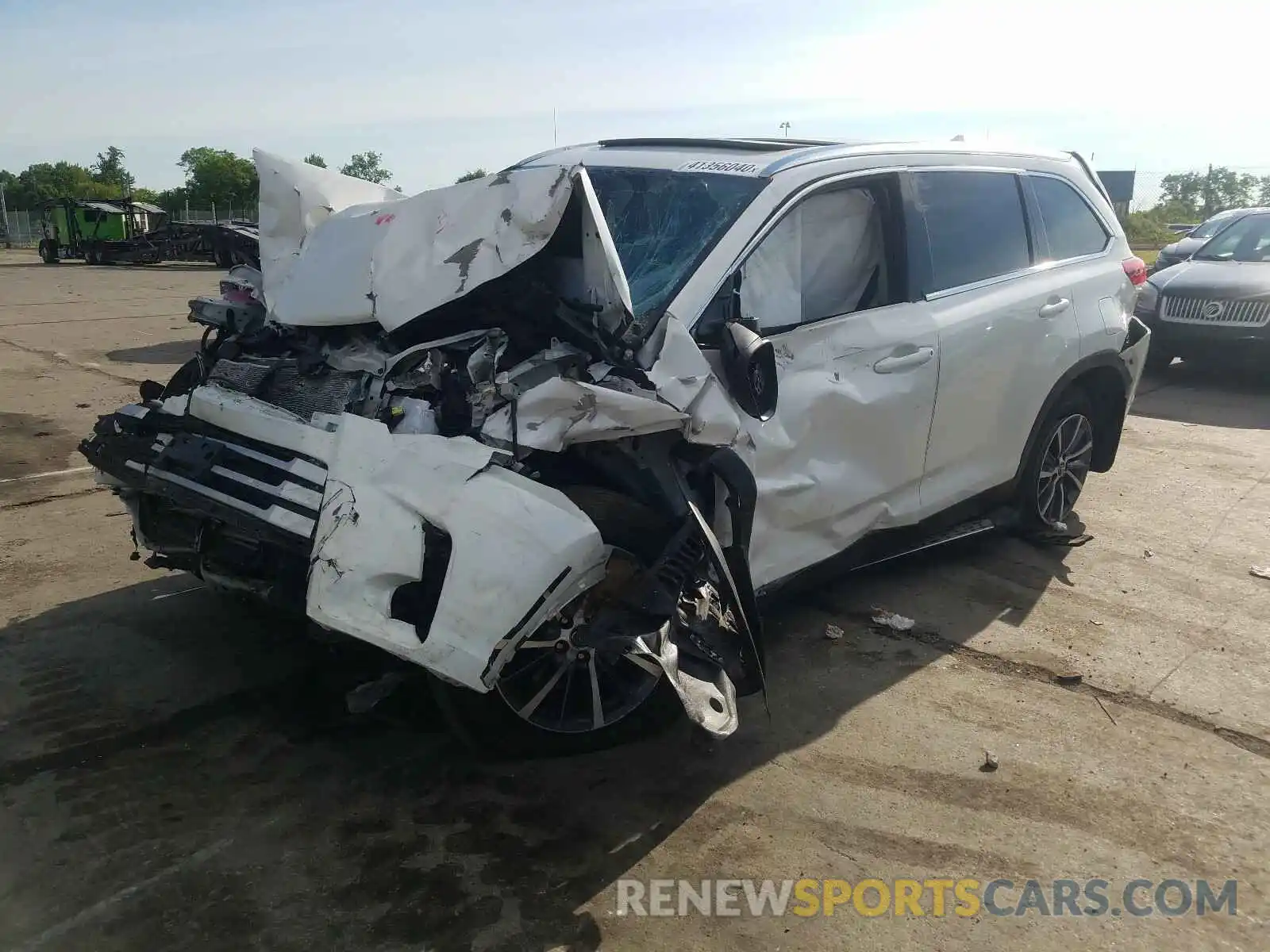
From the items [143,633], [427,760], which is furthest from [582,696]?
[143,633]

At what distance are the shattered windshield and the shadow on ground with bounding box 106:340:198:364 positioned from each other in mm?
8132

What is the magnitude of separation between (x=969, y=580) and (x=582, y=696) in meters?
2.54

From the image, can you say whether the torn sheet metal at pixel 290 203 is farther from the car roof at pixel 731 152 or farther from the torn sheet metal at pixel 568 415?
the torn sheet metal at pixel 568 415

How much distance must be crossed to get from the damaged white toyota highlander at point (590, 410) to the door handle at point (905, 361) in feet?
0.06

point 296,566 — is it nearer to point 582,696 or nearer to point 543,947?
point 582,696

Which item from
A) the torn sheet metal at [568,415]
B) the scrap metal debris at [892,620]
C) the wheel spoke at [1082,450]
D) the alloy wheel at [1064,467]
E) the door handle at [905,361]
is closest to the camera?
the torn sheet metal at [568,415]

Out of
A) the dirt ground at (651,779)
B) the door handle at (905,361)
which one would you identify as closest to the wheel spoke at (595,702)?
the dirt ground at (651,779)

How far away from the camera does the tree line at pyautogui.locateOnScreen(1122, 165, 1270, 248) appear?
32406mm

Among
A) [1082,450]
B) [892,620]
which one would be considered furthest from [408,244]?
[1082,450]

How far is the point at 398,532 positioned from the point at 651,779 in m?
1.19

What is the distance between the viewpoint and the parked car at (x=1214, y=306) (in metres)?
10.0

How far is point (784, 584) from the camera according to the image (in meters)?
3.90

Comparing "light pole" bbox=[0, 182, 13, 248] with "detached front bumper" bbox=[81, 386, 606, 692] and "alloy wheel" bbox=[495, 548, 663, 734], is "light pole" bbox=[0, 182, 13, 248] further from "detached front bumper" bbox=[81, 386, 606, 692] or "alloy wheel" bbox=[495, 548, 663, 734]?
"alloy wheel" bbox=[495, 548, 663, 734]

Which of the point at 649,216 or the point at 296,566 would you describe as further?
the point at 649,216
